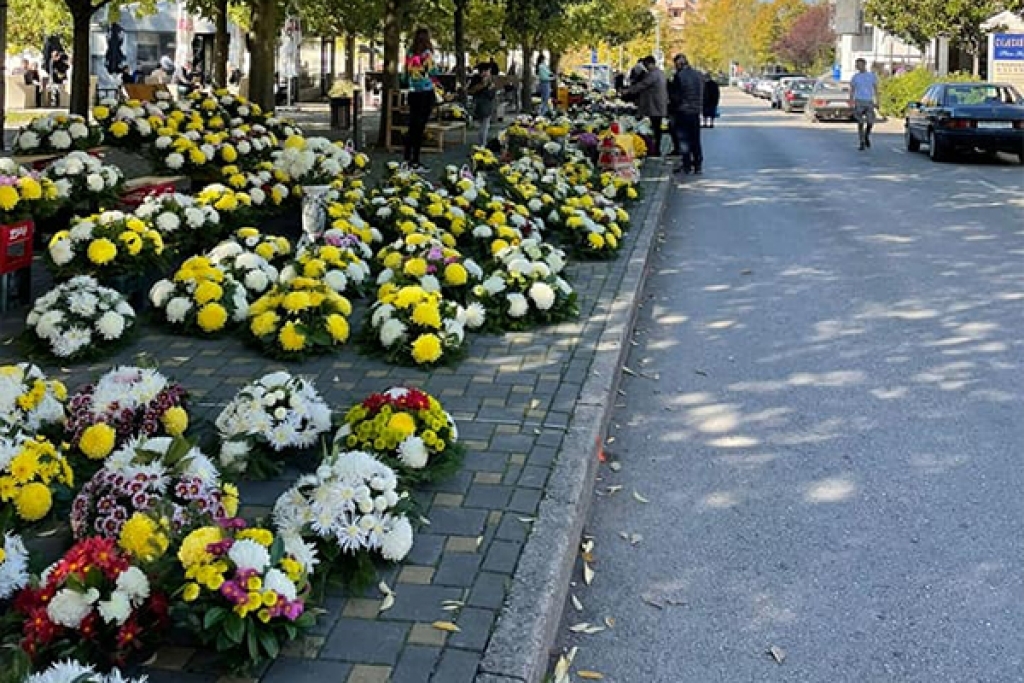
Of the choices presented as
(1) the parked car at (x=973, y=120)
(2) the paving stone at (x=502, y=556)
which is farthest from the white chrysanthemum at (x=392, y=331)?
(1) the parked car at (x=973, y=120)

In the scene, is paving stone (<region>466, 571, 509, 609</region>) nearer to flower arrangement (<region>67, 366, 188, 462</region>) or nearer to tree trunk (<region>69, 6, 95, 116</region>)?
flower arrangement (<region>67, 366, 188, 462</region>)

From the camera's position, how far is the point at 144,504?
4070 mm

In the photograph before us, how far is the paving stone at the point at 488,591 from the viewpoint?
397 cm

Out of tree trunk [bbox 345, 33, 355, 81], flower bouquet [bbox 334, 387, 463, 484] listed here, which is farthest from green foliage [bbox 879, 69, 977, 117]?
flower bouquet [bbox 334, 387, 463, 484]

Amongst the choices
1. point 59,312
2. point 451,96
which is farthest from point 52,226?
point 451,96

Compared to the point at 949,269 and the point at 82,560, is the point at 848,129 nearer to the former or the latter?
the point at 949,269

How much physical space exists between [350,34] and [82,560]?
3697 centimetres

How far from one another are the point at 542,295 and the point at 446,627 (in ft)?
14.6

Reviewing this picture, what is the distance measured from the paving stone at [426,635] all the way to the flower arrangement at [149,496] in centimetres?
76

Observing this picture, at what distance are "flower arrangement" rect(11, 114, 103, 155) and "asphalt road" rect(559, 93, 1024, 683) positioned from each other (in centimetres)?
545

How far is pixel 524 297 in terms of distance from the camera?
8102mm

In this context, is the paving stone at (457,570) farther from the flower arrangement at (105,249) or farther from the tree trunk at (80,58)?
the tree trunk at (80,58)

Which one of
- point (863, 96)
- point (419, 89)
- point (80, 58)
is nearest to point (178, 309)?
point (419, 89)

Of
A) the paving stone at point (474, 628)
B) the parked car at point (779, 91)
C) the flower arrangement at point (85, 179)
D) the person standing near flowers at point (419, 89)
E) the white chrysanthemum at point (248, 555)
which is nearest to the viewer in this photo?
the white chrysanthemum at point (248, 555)
